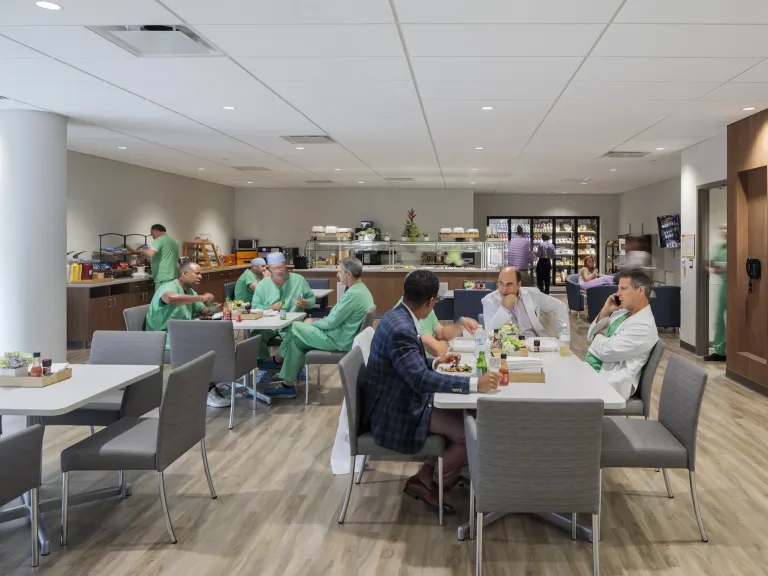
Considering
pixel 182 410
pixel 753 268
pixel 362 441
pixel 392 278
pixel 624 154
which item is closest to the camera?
pixel 182 410

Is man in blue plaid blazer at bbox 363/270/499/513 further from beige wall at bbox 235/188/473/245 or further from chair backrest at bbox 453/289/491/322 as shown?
beige wall at bbox 235/188/473/245

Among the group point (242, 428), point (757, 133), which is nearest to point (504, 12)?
point (242, 428)

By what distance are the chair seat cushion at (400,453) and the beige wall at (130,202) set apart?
7.39 m

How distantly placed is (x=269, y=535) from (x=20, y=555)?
1.10m

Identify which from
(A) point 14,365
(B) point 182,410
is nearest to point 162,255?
(A) point 14,365

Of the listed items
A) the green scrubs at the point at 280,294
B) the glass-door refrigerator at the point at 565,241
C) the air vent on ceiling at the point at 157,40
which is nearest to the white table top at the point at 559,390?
the air vent on ceiling at the point at 157,40

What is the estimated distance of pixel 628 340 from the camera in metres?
3.94

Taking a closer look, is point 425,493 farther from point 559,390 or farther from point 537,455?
point 537,455

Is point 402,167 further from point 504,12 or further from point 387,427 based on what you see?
point 387,427

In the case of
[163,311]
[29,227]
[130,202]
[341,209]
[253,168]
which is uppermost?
[253,168]

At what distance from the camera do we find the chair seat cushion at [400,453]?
330 centimetres

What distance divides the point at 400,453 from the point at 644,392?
159 centimetres

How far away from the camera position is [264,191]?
1545cm

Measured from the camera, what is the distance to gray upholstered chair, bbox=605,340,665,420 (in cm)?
392
